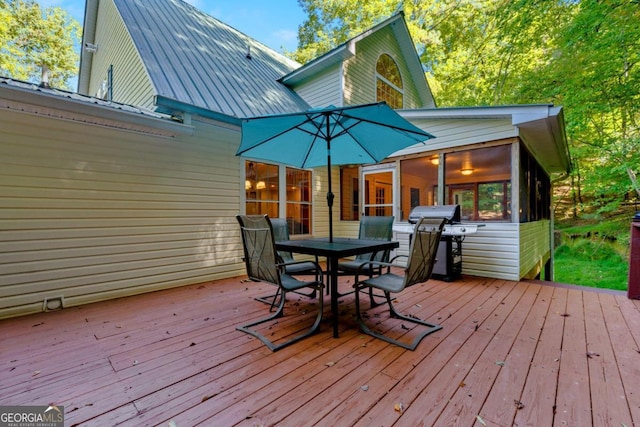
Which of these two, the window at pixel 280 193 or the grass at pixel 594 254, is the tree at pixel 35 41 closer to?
the window at pixel 280 193

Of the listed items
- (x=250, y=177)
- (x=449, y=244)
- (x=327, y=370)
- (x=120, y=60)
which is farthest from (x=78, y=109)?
(x=449, y=244)

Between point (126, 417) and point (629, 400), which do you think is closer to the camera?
point (126, 417)

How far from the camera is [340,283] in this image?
15.0 feet

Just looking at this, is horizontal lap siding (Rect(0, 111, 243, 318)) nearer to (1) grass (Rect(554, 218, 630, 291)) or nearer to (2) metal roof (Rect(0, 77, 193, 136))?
(2) metal roof (Rect(0, 77, 193, 136))

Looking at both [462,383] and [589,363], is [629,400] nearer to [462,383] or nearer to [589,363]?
[589,363]

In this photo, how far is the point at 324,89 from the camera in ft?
23.1

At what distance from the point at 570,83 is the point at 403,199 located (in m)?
5.31

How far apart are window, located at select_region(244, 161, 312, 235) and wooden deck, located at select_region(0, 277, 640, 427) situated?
2.55 metres

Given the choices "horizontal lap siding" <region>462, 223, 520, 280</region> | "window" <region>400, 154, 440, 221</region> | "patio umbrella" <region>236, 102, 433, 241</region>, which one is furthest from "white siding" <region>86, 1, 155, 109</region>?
"horizontal lap siding" <region>462, 223, 520, 280</region>

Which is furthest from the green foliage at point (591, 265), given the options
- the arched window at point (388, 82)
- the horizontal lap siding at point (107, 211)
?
the horizontal lap siding at point (107, 211)

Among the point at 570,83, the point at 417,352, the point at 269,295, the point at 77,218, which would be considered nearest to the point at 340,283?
the point at 269,295

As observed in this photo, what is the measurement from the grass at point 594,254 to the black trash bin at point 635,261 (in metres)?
5.72

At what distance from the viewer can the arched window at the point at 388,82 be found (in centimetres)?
784

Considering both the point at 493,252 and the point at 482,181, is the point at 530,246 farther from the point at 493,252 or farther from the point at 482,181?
the point at 482,181
